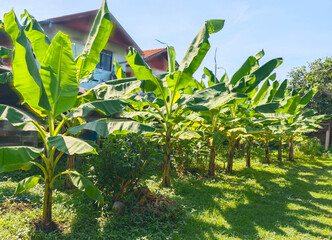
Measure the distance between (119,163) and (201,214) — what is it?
1.90m

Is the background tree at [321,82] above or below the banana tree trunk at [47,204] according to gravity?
above

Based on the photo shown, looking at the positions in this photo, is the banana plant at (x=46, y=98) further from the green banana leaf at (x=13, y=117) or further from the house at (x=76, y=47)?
the house at (x=76, y=47)

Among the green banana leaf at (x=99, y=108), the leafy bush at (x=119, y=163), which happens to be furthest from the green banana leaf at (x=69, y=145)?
the leafy bush at (x=119, y=163)

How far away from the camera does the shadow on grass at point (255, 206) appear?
14.5 feet

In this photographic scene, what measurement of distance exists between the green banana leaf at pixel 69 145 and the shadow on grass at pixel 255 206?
221 cm

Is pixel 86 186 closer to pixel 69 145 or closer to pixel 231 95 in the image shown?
pixel 69 145

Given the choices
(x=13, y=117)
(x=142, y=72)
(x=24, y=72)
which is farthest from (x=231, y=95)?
(x=13, y=117)

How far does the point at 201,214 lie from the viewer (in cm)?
489

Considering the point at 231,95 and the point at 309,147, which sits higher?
the point at 231,95

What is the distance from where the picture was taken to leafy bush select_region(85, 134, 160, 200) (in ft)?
14.8

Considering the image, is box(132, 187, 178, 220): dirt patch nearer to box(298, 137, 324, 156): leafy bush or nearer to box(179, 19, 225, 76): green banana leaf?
box(179, 19, 225, 76): green banana leaf

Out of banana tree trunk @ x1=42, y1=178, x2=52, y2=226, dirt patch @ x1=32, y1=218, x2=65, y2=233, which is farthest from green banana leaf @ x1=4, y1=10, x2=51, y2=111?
dirt patch @ x1=32, y1=218, x2=65, y2=233

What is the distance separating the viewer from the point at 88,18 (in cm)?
1296

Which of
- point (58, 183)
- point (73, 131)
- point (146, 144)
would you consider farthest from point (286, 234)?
point (58, 183)
